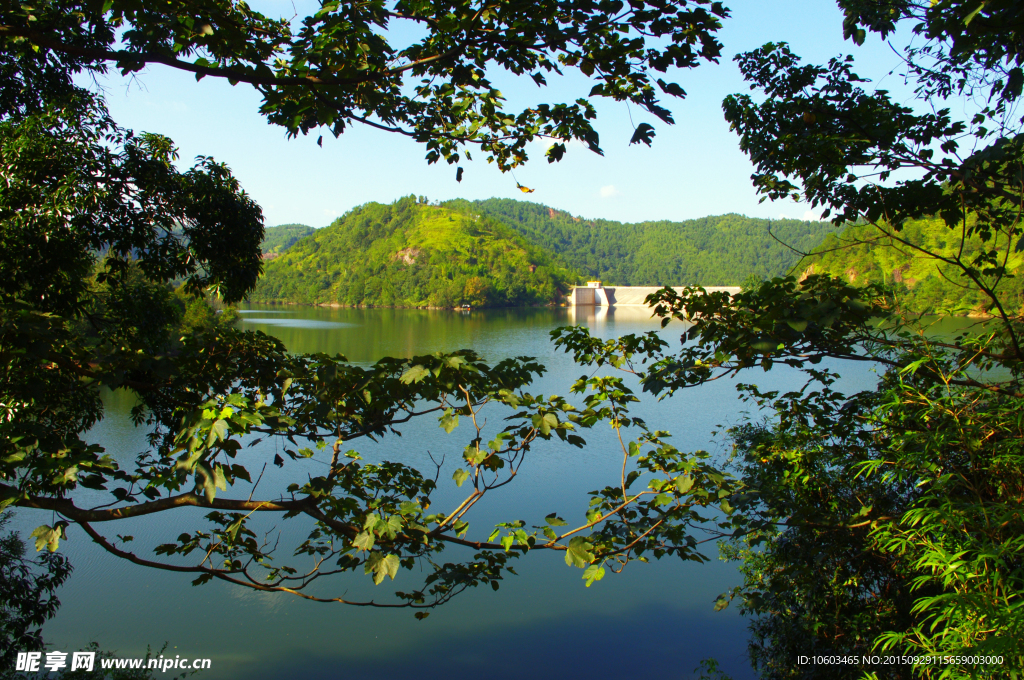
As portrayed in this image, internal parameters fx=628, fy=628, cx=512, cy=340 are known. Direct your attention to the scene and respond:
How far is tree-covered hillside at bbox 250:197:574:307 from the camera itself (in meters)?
53.8

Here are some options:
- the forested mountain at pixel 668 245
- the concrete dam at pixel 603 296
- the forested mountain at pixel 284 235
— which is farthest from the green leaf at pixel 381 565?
the forested mountain at pixel 284 235

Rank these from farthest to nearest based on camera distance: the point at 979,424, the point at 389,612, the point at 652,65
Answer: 1. the point at 389,612
2. the point at 979,424
3. the point at 652,65

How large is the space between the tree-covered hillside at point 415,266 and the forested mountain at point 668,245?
14.1 m

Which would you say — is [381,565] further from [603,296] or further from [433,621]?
[603,296]

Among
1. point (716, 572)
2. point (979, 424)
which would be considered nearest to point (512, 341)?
point (716, 572)

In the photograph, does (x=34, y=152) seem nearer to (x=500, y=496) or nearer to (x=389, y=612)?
(x=389, y=612)

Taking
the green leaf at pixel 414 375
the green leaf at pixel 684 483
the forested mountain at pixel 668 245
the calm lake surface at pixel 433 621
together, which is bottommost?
the calm lake surface at pixel 433 621

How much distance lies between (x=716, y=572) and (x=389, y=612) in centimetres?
309

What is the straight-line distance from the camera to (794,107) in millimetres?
2805

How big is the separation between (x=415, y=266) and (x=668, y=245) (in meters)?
40.0

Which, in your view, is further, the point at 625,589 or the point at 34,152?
the point at 625,589

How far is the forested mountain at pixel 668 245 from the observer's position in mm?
70812

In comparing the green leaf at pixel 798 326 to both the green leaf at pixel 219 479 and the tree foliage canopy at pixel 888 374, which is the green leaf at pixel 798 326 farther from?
the green leaf at pixel 219 479

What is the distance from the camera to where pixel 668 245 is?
8494cm
